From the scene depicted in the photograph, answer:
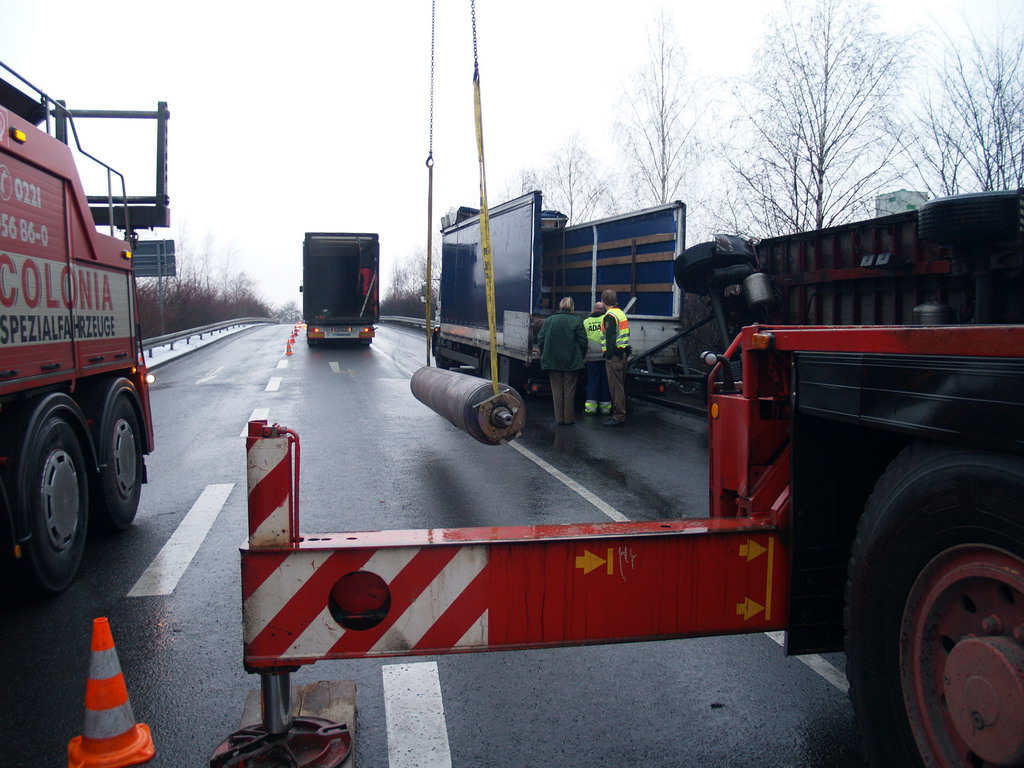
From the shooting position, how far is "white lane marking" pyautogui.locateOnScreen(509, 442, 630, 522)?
273 inches

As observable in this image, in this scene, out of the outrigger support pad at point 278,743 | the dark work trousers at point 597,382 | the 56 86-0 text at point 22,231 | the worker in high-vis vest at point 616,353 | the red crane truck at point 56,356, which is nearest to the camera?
the outrigger support pad at point 278,743

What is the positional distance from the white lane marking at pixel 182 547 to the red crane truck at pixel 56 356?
43cm

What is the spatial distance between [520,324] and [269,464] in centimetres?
1041

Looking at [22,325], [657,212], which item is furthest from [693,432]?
[22,325]

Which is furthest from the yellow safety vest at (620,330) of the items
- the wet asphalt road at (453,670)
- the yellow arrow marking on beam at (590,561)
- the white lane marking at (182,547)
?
the yellow arrow marking on beam at (590,561)

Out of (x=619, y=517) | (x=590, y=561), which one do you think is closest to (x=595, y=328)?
(x=619, y=517)

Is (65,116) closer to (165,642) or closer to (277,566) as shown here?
(165,642)

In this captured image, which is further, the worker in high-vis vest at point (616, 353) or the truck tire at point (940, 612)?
the worker in high-vis vest at point (616, 353)

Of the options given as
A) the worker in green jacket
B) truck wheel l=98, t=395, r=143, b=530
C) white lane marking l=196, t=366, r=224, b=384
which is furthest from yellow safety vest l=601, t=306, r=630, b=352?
white lane marking l=196, t=366, r=224, b=384

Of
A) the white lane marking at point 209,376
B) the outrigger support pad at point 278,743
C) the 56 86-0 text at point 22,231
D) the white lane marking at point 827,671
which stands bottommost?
the white lane marking at point 209,376

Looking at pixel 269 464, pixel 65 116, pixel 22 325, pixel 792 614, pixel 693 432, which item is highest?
pixel 65 116

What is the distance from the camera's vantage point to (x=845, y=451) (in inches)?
117

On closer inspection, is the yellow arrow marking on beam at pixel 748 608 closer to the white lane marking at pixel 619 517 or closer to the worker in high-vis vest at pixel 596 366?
the white lane marking at pixel 619 517

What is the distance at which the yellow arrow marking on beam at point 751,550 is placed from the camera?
2951 millimetres
